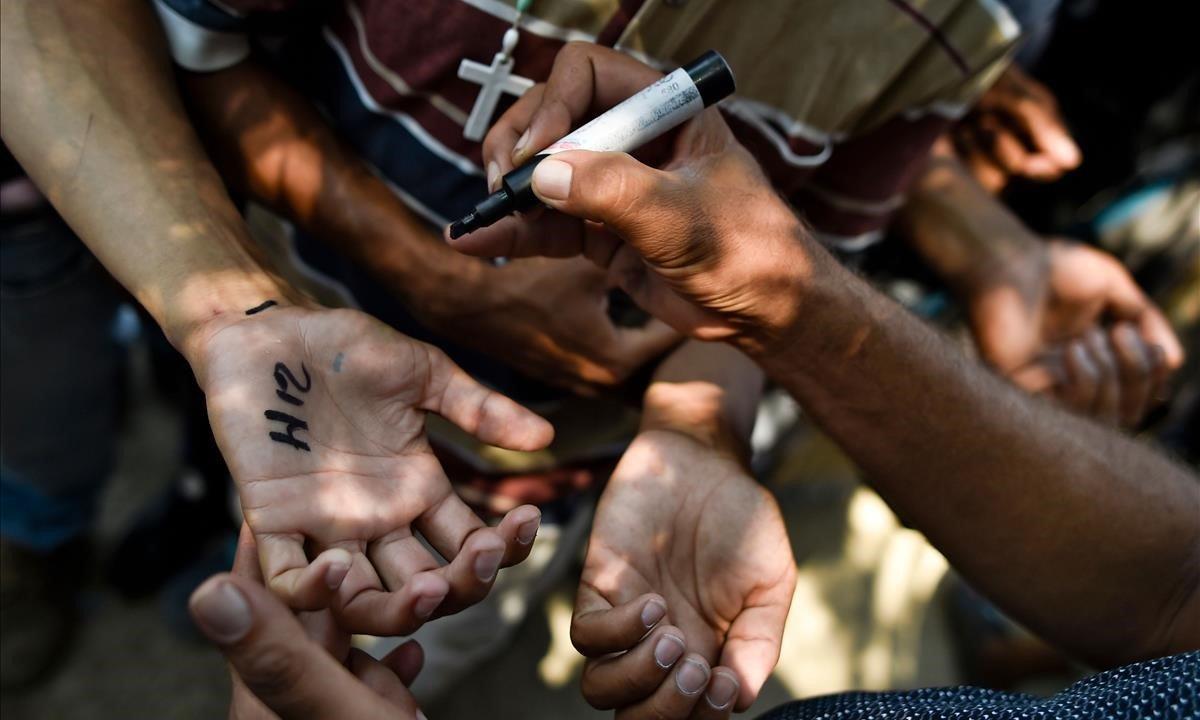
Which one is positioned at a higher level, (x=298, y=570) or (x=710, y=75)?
(x=710, y=75)

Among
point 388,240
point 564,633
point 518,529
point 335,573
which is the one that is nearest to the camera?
point 335,573

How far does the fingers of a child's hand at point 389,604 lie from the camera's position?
3.58 ft

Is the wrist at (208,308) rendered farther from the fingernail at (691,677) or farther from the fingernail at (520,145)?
the fingernail at (691,677)

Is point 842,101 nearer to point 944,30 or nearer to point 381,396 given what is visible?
point 944,30

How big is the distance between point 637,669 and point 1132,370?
175cm

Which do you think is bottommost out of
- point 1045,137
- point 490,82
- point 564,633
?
point 564,633

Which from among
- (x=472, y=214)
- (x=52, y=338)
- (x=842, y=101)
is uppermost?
(x=842, y=101)

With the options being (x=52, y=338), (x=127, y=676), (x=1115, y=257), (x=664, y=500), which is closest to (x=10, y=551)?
(x=52, y=338)

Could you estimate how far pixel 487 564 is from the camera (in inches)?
44.1

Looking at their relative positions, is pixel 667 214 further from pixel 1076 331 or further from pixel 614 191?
pixel 1076 331

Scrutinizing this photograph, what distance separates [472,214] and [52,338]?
109cm

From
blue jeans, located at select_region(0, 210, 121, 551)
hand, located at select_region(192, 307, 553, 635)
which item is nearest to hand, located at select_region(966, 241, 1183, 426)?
hand, located at select_region(192, 307, 553, 635)

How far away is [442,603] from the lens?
1.14m

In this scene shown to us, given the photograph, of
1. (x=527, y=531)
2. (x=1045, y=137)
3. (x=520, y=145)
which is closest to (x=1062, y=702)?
(x=527, y=531)
